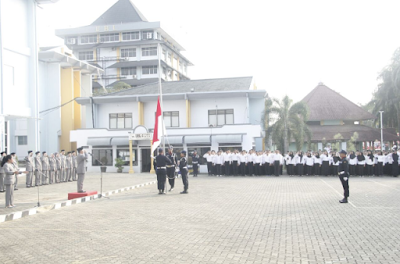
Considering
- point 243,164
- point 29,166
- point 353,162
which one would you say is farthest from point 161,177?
point 353,162

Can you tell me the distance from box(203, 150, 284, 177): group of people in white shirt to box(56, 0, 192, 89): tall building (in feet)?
144

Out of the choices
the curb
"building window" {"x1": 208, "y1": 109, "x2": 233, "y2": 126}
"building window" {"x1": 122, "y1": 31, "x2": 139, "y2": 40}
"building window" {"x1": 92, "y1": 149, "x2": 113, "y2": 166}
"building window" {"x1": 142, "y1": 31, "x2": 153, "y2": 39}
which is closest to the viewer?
the curb

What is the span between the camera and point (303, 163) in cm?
2784

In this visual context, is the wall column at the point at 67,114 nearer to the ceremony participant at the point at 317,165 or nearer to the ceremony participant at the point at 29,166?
the ceremony participant at the point at 29,166

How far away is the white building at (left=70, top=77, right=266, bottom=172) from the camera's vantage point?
109 feet

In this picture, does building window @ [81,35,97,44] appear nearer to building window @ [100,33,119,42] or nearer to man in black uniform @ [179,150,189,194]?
building window @ [100,33,119,42]

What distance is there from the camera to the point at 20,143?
51.5 metres

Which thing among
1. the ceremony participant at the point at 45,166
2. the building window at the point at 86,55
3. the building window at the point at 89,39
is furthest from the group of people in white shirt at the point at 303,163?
the building window at the point at 89,39

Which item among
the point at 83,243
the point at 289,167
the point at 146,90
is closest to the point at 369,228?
the point at 83,243

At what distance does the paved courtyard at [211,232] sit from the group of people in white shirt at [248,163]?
13.3m

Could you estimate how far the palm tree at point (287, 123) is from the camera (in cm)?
3450

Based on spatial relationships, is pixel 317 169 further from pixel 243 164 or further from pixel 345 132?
pixel 345 132

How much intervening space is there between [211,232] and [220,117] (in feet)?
90.9

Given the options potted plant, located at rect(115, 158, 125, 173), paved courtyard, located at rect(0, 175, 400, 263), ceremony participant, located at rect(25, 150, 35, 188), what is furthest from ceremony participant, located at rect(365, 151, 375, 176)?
ceremony participant, located at rect(25, 150, 35, 188)
